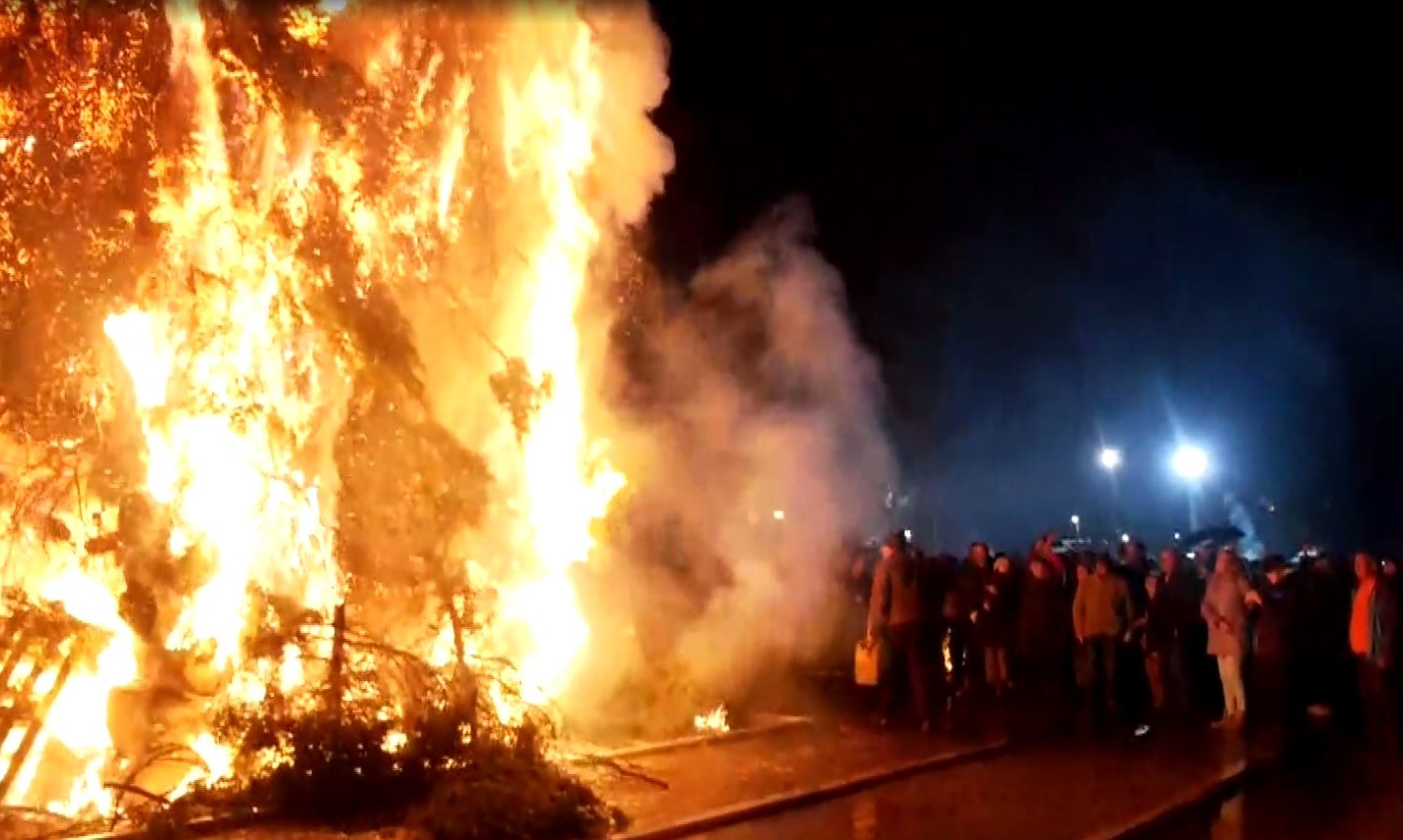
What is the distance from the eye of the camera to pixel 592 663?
39.0 ft

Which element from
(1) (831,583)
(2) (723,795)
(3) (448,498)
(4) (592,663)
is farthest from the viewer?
(1) (831,583)

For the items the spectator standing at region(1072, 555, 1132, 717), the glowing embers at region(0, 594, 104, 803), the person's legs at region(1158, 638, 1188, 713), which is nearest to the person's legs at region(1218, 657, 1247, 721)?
the person's legs at region(1158, 638, 1188, 713)

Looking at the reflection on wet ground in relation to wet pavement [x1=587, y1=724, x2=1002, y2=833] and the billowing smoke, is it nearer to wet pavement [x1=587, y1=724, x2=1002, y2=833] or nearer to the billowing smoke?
wet pavement [x1=587, y1=724, x2=1002, y2=833]

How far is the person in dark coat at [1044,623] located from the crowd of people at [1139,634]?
0.6 inches

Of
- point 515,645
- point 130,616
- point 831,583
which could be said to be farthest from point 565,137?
point 831,583

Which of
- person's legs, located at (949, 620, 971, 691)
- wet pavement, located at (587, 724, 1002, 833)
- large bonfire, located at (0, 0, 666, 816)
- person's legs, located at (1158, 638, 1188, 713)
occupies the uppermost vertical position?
large bonfire, located at (0, 0, 666, 816)

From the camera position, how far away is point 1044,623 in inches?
554

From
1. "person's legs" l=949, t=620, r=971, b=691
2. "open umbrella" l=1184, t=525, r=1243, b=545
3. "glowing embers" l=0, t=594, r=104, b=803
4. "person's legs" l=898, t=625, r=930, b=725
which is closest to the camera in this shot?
"glowing embers" l=0, t=594, r=104, b=803

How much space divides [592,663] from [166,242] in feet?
16.3

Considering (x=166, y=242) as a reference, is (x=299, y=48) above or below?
above

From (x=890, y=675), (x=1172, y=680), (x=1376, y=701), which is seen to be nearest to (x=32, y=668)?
(x=890, y=675)

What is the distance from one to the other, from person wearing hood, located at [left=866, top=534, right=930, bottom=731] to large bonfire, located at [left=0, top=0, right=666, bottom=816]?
3396 millimetres

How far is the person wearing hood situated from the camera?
1243 cm

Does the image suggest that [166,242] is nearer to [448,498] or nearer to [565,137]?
[448,498]
